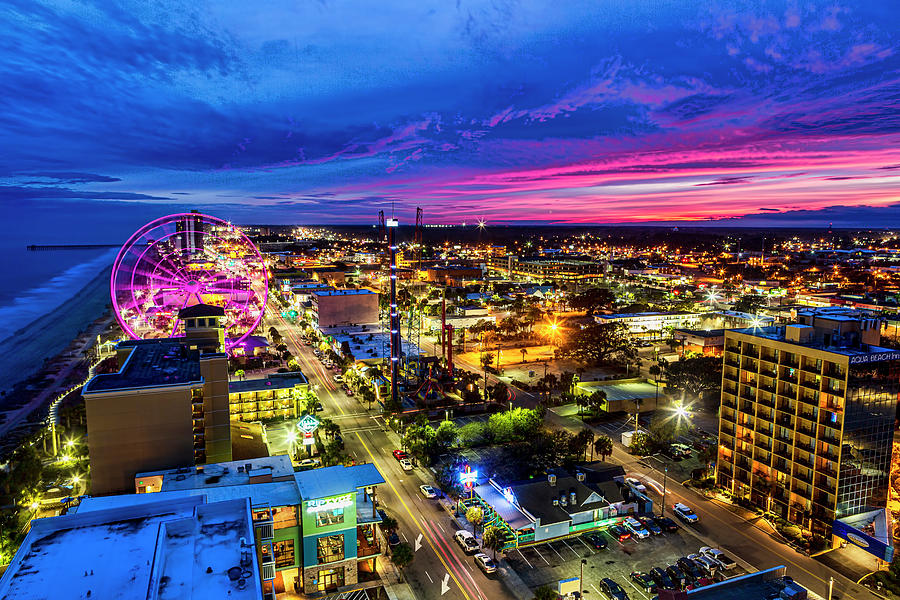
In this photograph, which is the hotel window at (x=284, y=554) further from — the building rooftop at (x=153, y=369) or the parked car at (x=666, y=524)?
the parked car at (x=666, y=524)

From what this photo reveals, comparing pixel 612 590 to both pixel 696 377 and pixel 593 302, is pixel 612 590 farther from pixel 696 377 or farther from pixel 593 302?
pixel 593 302

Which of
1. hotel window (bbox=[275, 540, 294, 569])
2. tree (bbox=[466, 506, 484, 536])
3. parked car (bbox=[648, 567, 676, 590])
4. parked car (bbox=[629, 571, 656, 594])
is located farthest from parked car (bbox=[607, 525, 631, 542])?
hotel window (bbox=[275, 540, 294, 569])

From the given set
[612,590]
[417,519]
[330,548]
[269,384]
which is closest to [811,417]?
[612,590]

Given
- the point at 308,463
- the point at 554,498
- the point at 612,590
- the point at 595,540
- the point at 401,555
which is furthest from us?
the point at 308,463

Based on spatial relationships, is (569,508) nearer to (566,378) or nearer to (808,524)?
(808,524)

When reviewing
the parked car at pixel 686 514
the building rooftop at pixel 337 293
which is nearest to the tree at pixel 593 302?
the building rooftop at pixel 337 293
